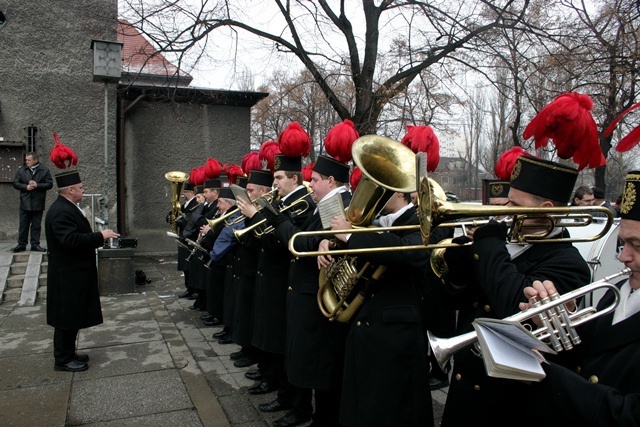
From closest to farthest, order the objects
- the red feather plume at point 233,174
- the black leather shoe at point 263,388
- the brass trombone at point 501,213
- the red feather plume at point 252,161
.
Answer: the brass trombone at point 501,213 < the black leather shoe at point 263,388 < the red feather plume at point 252,161 < the red feather plume at point 233,174

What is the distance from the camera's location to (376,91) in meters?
12.9

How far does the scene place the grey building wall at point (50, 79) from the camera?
12.7 m

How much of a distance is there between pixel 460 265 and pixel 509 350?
1.03 meters

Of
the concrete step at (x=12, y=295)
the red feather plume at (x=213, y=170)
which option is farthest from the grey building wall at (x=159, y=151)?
the concrete step at (x=12, y=295)

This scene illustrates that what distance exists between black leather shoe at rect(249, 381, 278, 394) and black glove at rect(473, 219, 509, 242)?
10.4 feet

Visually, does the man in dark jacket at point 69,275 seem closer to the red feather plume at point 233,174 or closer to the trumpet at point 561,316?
the red feather plume at point 233,174

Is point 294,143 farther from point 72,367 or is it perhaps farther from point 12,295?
point 12,295

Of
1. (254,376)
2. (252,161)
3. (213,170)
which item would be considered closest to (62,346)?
(254,376)

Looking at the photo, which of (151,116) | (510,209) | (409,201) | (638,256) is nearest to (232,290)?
(409,201)

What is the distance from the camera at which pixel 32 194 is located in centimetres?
1032

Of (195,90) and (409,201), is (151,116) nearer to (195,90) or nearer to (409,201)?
(195,90)

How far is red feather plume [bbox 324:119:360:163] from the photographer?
13.6 ft

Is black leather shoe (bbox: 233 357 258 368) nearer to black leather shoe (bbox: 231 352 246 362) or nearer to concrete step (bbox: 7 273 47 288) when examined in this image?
black leather shoe (bbox: 231 352 246 362)

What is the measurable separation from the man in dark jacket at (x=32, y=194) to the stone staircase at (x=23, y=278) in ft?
1.73
